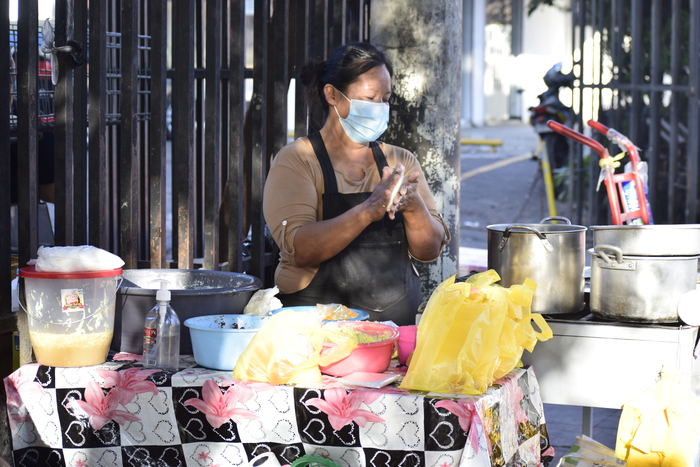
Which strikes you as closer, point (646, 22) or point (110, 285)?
point (110, 285)

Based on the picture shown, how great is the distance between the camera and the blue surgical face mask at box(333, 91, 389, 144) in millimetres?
3025

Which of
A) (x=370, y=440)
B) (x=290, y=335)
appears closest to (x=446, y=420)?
(x=370, y=440)

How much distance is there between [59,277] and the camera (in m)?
2.27

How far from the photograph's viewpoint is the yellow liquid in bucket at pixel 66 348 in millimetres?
2287

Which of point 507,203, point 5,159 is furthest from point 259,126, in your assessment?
point 507,203

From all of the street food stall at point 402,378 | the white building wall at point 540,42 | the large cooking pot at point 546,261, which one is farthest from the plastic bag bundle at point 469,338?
the white building wall at point 540,42

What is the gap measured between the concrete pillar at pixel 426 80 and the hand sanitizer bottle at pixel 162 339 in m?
1.88

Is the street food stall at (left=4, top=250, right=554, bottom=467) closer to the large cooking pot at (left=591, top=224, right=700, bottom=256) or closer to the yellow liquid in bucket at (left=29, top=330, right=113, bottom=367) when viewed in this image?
the yellow liquid in bucket at (left=29, top=330, right=113, bottom=367)

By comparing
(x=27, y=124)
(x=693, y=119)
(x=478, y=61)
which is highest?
(x=478, y=61)

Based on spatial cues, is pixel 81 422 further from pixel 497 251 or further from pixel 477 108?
pixel 477 108

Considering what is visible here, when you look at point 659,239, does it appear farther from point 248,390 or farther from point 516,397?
point 248,390

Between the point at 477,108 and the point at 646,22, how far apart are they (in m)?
13.4

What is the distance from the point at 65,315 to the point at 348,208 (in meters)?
1.12

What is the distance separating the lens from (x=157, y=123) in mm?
3215
